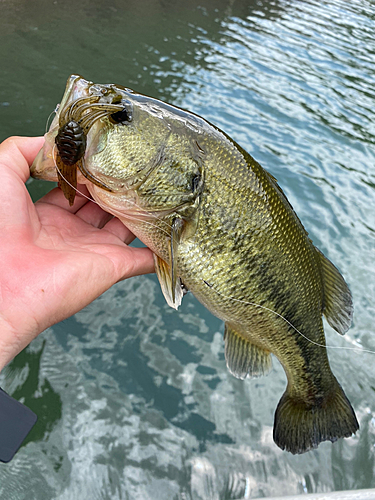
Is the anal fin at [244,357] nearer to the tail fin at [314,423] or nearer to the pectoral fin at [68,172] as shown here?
the tail fin at [314,423]

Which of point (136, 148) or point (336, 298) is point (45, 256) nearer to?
point (136, 148)

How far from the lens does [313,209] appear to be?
5.15 metres

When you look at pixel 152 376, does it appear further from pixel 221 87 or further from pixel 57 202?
pixel 221 87

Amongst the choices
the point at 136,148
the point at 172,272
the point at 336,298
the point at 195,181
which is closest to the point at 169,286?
the point at 172,272

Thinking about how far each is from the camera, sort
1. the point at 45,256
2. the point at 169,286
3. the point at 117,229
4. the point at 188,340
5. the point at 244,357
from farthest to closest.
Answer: the point at 188,340, the point at 117,229, the point at 244,357, the point at 169,286, the point at 45,256

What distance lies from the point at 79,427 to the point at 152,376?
692 mm

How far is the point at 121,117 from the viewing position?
2.12m

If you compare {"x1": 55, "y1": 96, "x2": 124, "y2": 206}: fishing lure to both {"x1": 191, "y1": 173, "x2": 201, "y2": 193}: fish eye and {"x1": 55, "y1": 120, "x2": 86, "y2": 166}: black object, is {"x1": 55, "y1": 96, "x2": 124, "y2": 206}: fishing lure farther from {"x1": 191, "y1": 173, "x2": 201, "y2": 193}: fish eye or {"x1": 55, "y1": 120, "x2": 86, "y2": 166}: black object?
{"x1": 191, "y1": 173, "x2": 201, "y2": 193}: fish eye

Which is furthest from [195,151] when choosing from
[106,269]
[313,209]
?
[313,209]

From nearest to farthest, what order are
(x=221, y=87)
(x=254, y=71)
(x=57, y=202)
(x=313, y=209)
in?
(x=57, y=202) < (x=313, y=209) < (x=221, y=87) < (x=254, y=71)

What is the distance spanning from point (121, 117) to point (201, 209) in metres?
0.63

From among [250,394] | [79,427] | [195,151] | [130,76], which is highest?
[195,151]

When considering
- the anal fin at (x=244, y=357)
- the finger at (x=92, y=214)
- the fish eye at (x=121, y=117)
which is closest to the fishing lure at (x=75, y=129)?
the fish eye at (x=121, y=117)

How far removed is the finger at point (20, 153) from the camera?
2.37m
